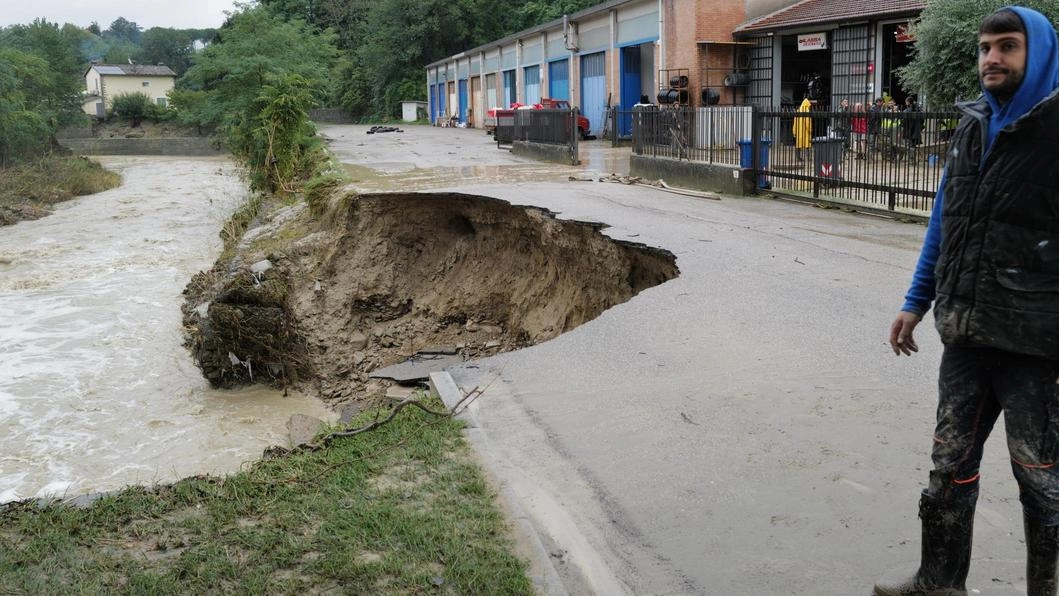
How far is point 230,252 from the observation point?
17234mm

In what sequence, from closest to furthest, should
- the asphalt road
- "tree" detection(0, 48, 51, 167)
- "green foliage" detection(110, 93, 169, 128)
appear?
the asphalt road
"tree" detection(0, 48, 51, 167)
"green foliage" detection(110, 93, 169, 128)

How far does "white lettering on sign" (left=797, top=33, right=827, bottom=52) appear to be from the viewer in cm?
2639

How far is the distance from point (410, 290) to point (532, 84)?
103 ft

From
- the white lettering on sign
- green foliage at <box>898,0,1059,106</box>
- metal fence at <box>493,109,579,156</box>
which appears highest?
the white lettering on sign

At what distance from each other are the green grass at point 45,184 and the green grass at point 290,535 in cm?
2782

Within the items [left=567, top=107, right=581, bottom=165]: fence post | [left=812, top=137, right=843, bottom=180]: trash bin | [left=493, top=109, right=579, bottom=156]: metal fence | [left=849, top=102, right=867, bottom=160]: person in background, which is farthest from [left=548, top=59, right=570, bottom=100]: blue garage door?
[left=849, top=102, right=867, bottom=160]: person in background

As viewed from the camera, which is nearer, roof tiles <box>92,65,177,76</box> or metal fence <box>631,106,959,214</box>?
metal fence <box>631,106,959,214</box>

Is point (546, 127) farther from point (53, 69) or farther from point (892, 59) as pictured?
point (53, 69)

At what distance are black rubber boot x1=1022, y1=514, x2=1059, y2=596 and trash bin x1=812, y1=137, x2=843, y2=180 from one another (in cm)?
1197

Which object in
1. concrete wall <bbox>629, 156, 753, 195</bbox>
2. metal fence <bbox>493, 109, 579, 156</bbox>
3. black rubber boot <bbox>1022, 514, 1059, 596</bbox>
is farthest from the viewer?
metal fence <bbox>493, 109, 579, 156</bbox>

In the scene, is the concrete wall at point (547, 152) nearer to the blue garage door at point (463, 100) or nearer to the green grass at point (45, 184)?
the green grass at point (45, 184)

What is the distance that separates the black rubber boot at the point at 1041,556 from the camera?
121 inches

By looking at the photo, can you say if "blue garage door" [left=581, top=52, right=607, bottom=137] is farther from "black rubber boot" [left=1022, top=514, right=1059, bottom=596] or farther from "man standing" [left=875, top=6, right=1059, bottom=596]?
"black rubber boot" [left=1022, top=514, right=1059, bottom=596]

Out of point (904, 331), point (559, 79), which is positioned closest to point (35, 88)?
point (559, 79)
